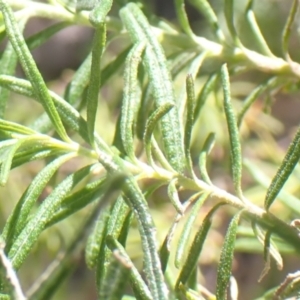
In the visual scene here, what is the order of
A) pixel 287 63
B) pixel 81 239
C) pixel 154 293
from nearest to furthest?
pixel 81 239, pixel 154 293, pixel 287 63

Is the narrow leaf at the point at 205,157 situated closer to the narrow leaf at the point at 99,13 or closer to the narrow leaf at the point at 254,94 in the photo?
the narrow leaf at the point at 254,94

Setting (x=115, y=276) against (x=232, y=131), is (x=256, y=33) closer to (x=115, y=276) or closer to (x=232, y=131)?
(x=232, y=131)

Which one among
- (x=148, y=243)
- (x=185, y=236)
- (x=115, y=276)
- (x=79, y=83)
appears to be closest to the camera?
(x=115, y=276)

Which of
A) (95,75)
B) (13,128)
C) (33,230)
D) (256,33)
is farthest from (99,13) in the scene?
(256,33)

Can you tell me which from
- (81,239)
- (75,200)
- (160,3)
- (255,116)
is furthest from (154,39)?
(160,3)

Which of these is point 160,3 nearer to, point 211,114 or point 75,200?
point 211,114

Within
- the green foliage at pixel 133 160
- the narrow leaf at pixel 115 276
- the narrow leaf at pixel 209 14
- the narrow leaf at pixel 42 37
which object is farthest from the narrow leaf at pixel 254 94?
the narrow leaf at pixel 115 276
